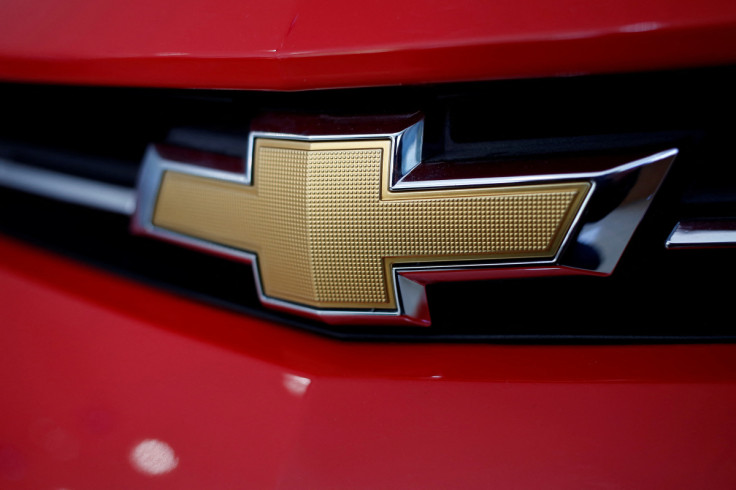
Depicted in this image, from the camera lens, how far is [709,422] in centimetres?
47

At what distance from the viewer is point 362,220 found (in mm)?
543

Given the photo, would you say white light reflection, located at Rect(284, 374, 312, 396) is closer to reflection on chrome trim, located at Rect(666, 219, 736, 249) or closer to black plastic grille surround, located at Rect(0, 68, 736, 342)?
black plastic grille surround, located at Rect(0, 68, 736, 342)

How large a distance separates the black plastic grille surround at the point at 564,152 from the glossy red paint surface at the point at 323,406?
3 cm

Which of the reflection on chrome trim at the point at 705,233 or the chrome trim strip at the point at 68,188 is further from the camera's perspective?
the chrome trim strip at the point at 68,188

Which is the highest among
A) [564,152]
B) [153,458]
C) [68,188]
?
[564,152]

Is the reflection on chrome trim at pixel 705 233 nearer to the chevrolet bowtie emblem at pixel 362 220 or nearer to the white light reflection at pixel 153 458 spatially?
the chevrolet bowtie emblem at pixel 362 220

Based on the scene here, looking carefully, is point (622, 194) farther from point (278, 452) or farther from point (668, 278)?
point (278, 452)

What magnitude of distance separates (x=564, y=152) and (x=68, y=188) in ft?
1.98

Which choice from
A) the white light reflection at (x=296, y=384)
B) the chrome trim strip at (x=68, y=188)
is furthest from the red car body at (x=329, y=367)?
the chrome trim strip at (x=68, y=188)

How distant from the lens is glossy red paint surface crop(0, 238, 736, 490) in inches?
19.0

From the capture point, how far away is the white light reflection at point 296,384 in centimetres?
56

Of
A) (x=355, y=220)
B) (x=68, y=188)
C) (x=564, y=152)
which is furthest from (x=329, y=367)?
(x=68, y=188)

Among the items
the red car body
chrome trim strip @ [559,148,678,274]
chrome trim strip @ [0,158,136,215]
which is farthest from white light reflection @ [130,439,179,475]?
chrome trim strip @ [559,148,678,274]

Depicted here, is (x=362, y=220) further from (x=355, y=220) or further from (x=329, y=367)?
(x=329, y=367)
